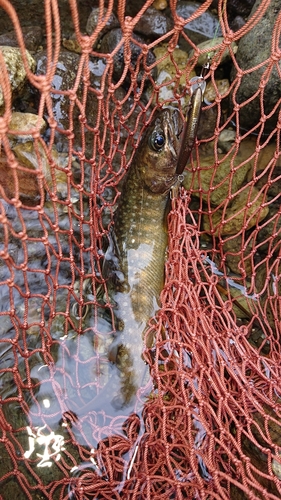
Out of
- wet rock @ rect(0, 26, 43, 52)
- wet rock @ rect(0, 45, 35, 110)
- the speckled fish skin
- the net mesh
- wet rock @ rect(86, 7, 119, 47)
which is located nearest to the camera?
the net mesh

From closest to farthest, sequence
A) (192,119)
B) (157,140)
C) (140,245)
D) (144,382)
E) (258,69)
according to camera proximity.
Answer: (192,119) → (144,382) → (157,140) → (140,245) → (258,69)

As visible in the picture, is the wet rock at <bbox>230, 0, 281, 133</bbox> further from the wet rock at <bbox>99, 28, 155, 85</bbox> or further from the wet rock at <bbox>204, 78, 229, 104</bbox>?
the wet rock at <bbox>99, 28, 155, 85</bbox>

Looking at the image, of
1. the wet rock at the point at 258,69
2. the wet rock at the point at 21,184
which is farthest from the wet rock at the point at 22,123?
the wet rock at the point at 258,69

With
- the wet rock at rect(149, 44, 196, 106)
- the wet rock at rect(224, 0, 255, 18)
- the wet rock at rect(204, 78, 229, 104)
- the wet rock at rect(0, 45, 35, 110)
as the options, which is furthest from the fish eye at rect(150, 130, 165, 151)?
the wet rock at rect(224, 0, 255, 18)

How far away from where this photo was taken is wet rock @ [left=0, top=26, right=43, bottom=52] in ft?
13.9

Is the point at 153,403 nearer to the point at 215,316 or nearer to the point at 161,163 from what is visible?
the point at 215,316

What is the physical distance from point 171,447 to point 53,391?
88cm

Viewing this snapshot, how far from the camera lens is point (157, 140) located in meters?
3.08

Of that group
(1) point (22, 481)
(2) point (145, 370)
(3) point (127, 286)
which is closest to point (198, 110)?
(3) point (127, 286)

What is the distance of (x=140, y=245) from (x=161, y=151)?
706 mm

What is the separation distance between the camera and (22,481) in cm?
260

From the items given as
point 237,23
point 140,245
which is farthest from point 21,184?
point 237,23

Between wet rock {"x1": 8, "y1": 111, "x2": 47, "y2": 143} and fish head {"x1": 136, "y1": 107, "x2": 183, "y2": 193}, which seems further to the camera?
wet rock {"x1": 8, "y1": 111, "x2": 47, "y2": 143}

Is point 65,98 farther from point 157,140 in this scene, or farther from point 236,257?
point 236,257
